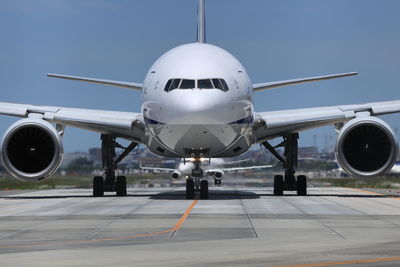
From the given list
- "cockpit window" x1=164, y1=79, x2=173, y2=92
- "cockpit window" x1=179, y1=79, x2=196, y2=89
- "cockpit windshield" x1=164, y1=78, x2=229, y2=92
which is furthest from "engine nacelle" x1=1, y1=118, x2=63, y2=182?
"cockpit window" x1=179, y1=79, x2=196, y2=89

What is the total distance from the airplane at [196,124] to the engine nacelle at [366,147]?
1.1 inches

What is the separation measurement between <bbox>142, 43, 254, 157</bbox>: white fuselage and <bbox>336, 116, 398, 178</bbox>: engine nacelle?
2839 millimetres

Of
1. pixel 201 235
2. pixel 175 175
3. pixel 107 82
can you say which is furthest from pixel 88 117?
pixel 175 175

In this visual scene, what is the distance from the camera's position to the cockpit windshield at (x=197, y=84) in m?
25.1

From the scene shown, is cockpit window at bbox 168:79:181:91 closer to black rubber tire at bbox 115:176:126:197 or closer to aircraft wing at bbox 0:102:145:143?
aircraft wing at bbox 0:102:145:143

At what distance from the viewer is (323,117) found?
93.4 feet

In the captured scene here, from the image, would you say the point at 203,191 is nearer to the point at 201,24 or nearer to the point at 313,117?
the point at 313,117

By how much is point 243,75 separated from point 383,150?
4.63 m

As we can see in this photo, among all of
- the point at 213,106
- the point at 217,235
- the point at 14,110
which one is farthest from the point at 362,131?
the point at 217,235

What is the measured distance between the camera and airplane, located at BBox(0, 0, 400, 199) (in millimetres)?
25125

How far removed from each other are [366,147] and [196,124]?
579 centimetres

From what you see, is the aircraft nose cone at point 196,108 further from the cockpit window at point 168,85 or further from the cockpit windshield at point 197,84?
the cockpit window at point 168,85

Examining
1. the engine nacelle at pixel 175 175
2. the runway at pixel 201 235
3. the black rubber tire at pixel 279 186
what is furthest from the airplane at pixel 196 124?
the engine nacelle at pixel 175 175

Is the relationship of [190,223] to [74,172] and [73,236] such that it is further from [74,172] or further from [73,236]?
[74,172]
